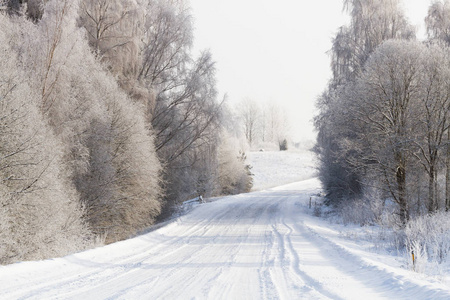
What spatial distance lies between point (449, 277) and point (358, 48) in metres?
17.9

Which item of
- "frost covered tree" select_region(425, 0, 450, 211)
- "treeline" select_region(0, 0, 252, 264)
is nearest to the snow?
"treeline" select_region(0, 0, 252, 264)

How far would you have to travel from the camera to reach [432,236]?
12.0m

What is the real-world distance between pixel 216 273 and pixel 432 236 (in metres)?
7.74

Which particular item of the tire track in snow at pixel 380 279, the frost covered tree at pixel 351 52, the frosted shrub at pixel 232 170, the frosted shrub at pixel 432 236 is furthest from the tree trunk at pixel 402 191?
the frosted shrub at pixel 232 170

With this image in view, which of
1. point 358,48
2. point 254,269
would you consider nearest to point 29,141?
point 254,269

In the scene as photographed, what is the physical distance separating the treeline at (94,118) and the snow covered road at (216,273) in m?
2.56

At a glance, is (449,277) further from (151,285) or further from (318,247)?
(151,285)

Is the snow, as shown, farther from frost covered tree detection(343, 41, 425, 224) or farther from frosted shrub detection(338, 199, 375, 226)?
frosted shrub detection(338, 199, 375, 226)

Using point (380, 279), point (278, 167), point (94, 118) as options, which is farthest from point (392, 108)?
point (278, 167)

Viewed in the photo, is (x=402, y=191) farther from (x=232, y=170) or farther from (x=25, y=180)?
(x=232, y=170)

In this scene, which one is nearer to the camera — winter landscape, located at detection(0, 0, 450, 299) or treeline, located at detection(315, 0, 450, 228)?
winter landscape, located at detection(0, 0, 450, 299)

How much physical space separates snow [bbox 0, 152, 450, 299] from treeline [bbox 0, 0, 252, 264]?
254 centimetres

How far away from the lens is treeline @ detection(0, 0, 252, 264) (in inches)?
424

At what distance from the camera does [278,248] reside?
1147 cm
